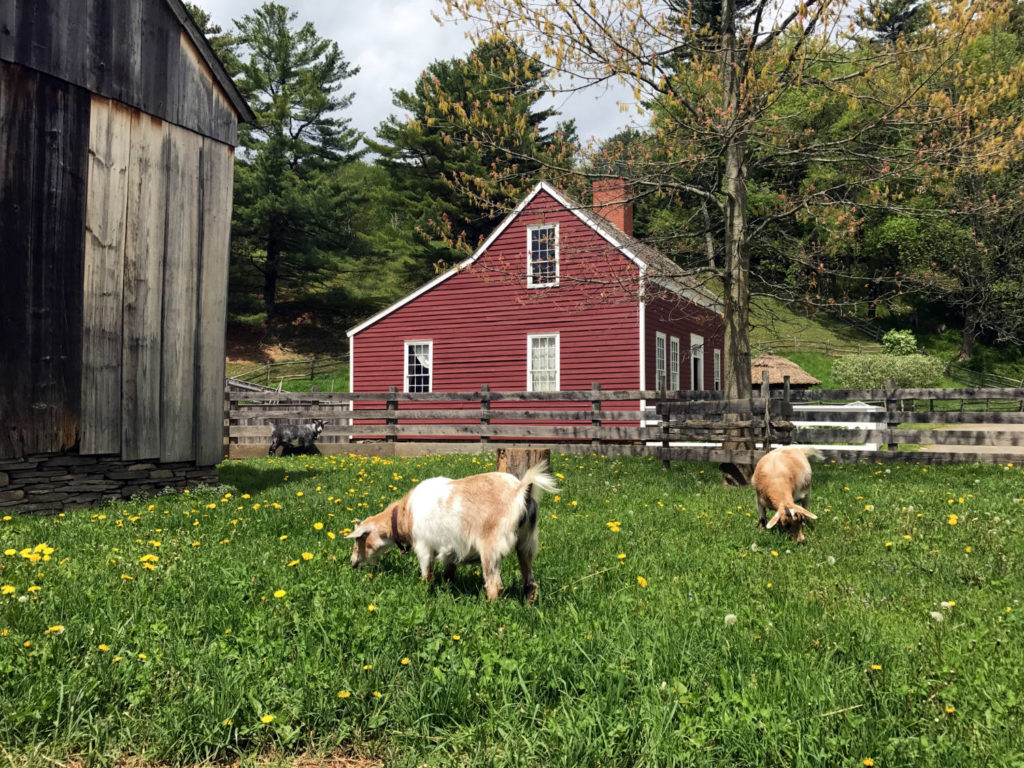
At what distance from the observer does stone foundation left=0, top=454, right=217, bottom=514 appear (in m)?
7.83

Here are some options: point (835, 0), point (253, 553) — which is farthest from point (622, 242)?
point (253, 553)

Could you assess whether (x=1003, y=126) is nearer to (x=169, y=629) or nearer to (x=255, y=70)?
(x=169, y=629)

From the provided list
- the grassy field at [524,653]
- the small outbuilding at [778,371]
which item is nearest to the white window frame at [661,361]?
the small outbuilding at [778,371]

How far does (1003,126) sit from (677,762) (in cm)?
1069

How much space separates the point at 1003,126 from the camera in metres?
9.56

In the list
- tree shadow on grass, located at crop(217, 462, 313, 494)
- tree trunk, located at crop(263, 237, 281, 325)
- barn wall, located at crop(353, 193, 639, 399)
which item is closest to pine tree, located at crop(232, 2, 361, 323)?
tree trunk, located at crop(263, 237, 281, 325)

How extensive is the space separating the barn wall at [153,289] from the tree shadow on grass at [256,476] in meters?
0.70

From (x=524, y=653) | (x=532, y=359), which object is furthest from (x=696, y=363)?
(x=524, y=653)

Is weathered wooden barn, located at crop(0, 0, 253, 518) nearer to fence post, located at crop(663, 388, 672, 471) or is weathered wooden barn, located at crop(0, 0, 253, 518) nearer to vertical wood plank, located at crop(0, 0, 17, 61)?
vertical wood plank, located at crop(0, 0, 17, 61)

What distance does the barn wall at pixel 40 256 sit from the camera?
305 inches

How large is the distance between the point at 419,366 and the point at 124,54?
52.1ft

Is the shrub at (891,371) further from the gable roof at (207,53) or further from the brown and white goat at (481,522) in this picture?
the brown and white goat at (481,522)

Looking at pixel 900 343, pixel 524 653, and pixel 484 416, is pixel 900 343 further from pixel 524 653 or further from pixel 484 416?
pixel 524 653

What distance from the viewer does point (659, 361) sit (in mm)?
22078
